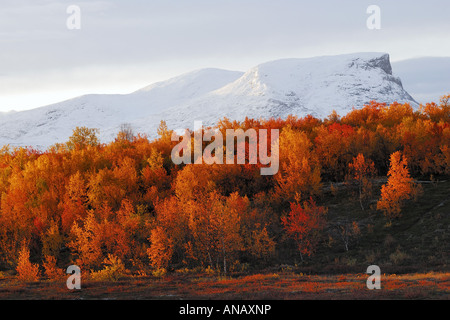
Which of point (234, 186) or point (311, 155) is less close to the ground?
point (311, 155)

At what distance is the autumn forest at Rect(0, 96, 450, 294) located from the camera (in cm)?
5216

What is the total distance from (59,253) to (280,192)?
34082 mm

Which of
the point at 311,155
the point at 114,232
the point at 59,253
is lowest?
the point at 59,253

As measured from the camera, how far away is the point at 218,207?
171ft

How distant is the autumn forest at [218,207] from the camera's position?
52.2 m

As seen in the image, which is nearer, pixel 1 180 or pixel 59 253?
pixel 59 253

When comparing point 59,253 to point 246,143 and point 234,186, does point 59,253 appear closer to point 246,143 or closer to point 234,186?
point 234,186

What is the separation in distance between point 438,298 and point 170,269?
33.4 m

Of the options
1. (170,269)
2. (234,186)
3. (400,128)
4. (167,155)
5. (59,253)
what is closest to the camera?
(170,269)
